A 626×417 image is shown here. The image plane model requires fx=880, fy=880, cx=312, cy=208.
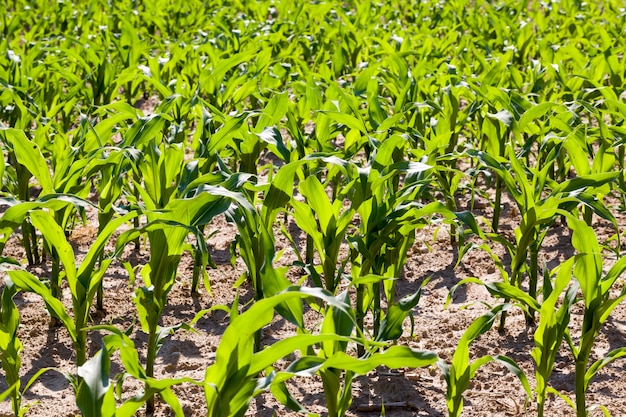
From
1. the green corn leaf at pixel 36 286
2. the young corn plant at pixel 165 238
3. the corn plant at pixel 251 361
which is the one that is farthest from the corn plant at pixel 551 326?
the green corn leaf at pixel 36 286

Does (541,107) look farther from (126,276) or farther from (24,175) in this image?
(24,175)

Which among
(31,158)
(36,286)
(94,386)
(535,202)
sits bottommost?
(94,386)

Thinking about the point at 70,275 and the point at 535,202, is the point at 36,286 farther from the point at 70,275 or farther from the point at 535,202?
the point at 535,202

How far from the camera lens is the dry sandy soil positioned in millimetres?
2393

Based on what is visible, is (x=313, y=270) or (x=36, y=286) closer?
(x=36, y=286)

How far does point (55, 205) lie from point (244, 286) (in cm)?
102

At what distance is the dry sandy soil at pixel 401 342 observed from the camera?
2.39m

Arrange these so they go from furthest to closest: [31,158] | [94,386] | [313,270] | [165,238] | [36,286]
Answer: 1. [31,158]
2. [313,270]
3. [165,238]
4. [36,286]
5. [94,386]

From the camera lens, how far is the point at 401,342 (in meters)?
2.71

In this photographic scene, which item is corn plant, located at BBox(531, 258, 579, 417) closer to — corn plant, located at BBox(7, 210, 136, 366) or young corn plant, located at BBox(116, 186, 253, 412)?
young corn plant, located at BBox(116, 186, 253, 412)

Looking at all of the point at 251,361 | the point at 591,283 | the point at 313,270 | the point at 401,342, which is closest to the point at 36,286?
the point at 251,361

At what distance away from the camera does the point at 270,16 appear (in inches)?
319

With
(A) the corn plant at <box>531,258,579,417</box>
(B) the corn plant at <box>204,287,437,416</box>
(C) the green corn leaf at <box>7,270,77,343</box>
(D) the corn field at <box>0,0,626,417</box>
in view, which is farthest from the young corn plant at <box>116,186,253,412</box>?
(A) the corn plant at <box>531,258,579,417</box>

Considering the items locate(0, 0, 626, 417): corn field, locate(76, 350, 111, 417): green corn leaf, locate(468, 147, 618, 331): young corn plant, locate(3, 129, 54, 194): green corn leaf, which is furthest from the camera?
locate(3, 129, 54, 194): green corn leaf
